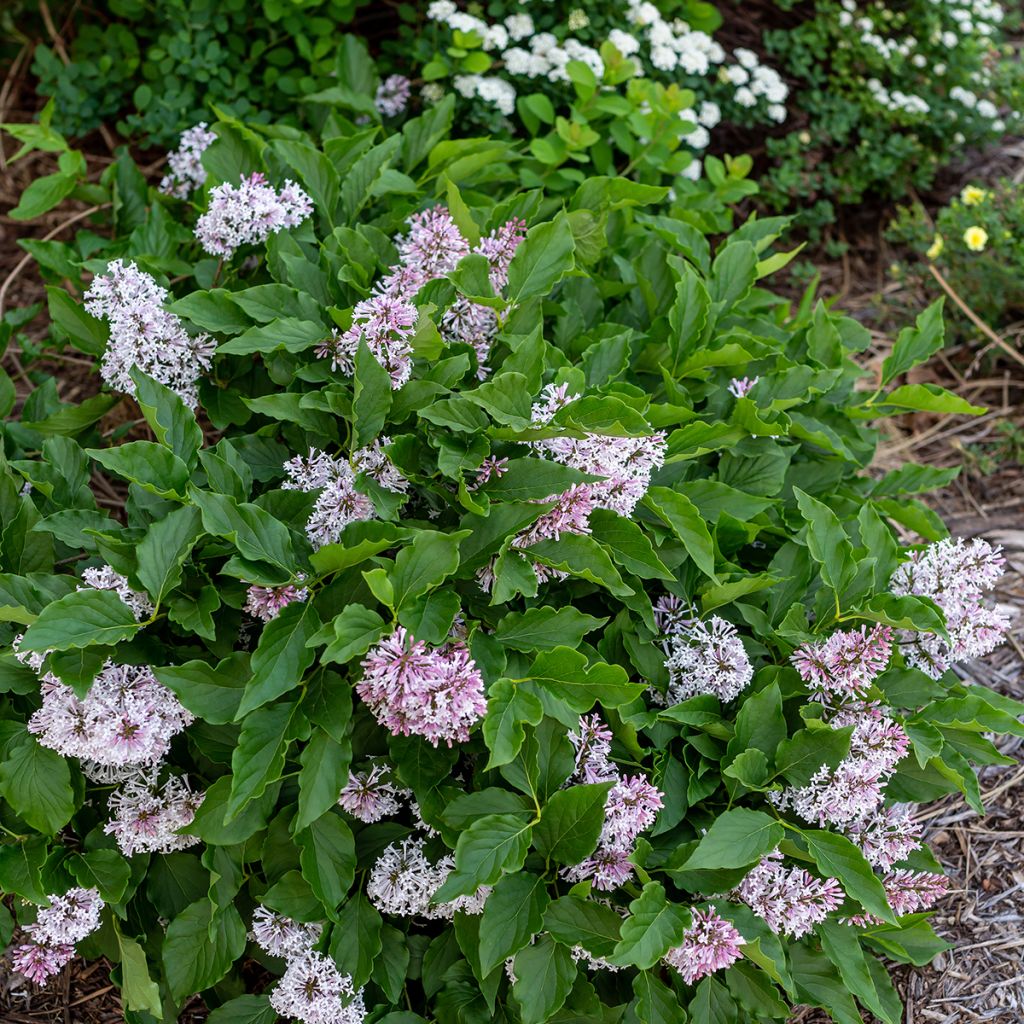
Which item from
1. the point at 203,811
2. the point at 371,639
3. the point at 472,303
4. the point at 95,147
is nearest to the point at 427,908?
the point at 203,811

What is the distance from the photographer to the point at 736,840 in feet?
5.38

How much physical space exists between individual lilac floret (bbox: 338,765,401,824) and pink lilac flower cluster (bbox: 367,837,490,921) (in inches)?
3.0

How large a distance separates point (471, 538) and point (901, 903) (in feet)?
3.19

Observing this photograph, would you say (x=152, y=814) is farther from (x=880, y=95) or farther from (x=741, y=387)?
(x=880, y=95)

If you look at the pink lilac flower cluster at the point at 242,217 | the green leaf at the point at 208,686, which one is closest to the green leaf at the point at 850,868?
the green leaf at the point at 208,686

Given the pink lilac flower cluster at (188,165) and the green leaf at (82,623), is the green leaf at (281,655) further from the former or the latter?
the pink lilac flower cluster at (188,165)

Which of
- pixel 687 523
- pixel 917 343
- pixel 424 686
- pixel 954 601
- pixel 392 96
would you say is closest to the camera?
pixel 424 686

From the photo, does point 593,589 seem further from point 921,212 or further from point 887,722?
point 921,212

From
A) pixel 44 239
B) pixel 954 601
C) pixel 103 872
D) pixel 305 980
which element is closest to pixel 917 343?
pixel 954 601

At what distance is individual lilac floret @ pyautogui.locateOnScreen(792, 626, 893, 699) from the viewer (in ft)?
5.82

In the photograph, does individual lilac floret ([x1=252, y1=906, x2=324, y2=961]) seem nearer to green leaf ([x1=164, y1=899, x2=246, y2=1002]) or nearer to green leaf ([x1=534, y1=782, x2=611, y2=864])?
green leaf ([x1=164, y1=899, x2=246, y2=1002])

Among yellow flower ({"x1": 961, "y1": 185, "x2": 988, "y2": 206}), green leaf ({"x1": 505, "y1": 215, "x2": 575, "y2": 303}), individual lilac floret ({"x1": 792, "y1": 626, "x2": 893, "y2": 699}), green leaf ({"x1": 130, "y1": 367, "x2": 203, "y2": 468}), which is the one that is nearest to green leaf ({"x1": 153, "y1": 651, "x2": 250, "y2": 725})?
green leaf ({"x1": 130, "y1": 367, "x2": 203, "y2": 468})

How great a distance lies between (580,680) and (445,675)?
0.77 ft

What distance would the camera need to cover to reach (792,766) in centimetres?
171
